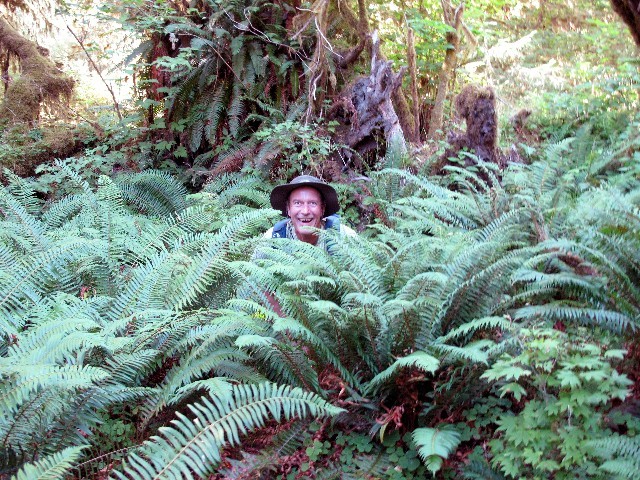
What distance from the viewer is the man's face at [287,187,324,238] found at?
4730 mm

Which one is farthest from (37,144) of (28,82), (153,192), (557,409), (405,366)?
(557,409)

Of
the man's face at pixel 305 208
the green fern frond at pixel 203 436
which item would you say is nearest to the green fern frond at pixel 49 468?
the green fern frond at pixel 203 436

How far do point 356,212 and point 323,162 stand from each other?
0.85 meters

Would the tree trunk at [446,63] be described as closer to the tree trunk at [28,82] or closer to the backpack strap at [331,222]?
the backpack strap at [331,222]

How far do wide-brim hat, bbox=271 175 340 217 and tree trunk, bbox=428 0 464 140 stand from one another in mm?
2856

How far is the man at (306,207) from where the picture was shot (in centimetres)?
473

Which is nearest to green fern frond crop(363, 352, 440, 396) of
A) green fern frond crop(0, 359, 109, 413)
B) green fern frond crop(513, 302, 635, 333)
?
green fern frond crop(513, 302, 635, 333)

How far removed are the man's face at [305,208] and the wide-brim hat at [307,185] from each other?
52mm

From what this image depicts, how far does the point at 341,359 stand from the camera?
9.98 ft

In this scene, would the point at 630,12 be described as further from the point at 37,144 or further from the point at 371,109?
the point at 37,144

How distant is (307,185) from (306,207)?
20cm

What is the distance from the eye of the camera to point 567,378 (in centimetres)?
216

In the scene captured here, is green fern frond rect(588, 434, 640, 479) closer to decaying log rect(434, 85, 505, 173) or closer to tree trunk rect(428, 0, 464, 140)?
decaying log rect(434, 85, 505, 173)

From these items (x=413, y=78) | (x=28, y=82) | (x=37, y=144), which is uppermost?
(x=28, y=82)
